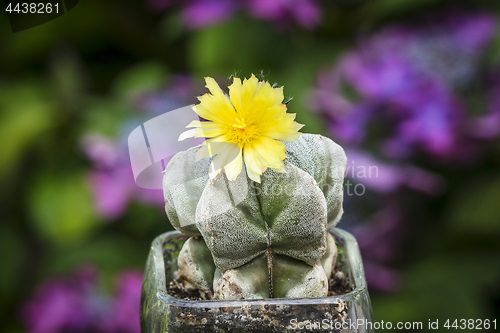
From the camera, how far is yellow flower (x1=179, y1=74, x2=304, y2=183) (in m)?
0.32

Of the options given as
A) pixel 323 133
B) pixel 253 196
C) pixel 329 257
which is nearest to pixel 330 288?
pixel 329 257

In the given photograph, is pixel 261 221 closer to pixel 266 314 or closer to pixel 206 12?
pixel 266 314

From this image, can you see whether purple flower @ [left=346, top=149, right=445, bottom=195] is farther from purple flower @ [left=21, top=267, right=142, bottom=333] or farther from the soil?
purple flower @ [left=21, top=267, right=142, bottom=333]

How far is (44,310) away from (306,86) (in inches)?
30.0

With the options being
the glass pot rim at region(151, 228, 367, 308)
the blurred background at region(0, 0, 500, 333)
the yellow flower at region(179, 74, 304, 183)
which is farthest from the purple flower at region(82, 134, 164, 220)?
the yellow flower at region(179, 74, 304, 183)

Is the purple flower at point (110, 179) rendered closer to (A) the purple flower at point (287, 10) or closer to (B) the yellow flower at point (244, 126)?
(A) the purple flower at point (287, 10)

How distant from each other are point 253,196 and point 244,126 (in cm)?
5

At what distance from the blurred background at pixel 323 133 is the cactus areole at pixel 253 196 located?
17.5 inches

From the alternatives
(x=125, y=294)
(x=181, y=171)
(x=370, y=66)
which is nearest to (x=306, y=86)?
(x=370, y=66)

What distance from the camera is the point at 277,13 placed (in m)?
1.01

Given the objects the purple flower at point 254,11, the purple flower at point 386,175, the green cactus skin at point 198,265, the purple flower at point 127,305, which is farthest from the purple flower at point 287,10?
the green cactus skin at point 198,265

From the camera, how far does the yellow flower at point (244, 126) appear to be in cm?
32

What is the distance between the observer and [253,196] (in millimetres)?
346

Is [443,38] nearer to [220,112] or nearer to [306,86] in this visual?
[306,86]
